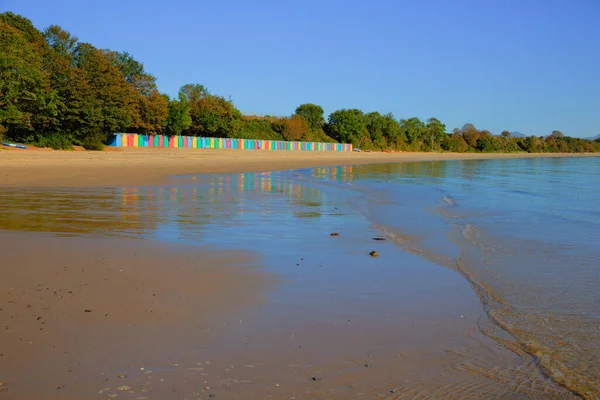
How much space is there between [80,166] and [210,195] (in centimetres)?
1146

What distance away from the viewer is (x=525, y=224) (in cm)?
1095

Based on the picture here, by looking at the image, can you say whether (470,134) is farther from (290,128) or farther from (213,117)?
(213,117)

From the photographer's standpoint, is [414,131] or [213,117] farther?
[414,131]

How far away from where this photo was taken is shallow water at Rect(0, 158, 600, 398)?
4.30 meters

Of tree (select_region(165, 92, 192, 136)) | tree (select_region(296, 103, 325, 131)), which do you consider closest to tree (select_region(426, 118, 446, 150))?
tree (select_region(296, 103, 325, 131))

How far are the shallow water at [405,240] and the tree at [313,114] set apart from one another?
68.6 metres

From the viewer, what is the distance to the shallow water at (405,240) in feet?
14.1

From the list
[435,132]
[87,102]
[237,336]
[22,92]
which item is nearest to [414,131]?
[435,132]

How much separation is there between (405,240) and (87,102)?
32.2 meters

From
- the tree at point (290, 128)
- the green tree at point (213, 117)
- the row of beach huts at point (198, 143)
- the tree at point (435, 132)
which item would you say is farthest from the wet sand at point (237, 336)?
the tree at point (435, 132)

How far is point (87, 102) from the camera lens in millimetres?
35188

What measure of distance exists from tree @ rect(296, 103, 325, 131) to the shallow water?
68.6 metres

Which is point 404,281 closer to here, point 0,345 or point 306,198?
point 0,345

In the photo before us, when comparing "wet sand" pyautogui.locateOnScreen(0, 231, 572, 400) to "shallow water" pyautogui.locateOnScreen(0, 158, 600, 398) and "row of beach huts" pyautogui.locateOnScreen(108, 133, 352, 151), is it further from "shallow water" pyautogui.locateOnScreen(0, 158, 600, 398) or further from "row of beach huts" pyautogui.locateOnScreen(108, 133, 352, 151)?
"row of beach huts" pyautogui.locateOnScreen(108, 133, 352, 151)
